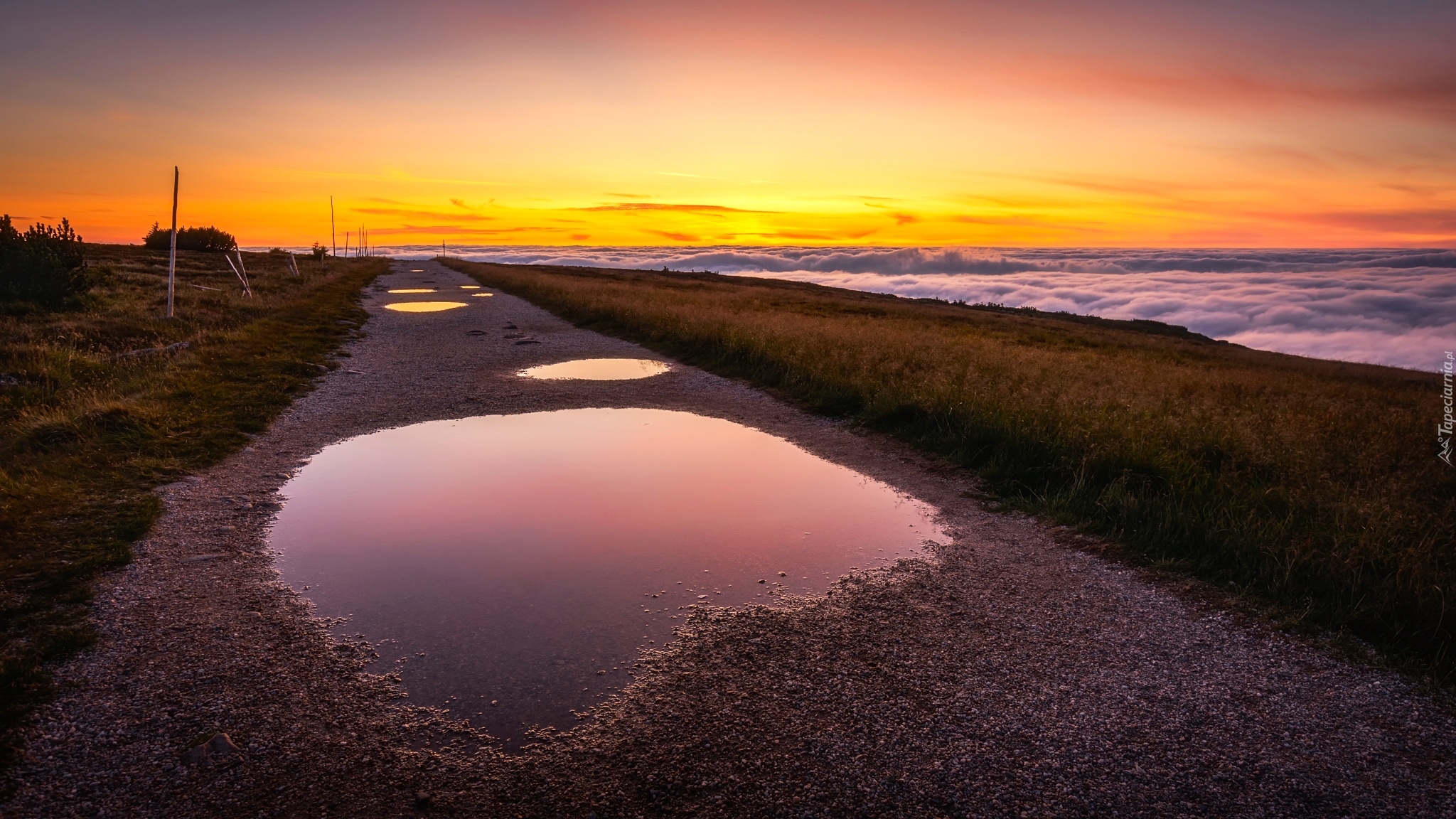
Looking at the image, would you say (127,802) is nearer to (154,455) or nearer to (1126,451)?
(154,455)

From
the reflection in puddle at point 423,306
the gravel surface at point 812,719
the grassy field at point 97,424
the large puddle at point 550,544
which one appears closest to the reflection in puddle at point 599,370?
the grassy field at point 97,424

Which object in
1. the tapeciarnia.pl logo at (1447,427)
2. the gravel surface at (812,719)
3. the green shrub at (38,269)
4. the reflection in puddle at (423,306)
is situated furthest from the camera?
the reflection in puddle at (423,306)

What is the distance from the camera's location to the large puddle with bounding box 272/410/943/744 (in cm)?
448

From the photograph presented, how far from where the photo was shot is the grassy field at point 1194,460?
5.41 meters

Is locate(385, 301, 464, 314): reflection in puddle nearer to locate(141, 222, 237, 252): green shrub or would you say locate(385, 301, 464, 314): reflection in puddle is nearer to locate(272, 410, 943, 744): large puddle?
locate(272, 410, 943, 744): large puddle

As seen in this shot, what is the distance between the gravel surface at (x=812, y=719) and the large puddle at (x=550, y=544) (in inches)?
10.6

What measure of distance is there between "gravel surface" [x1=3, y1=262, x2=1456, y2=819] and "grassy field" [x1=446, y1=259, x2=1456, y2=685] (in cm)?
80

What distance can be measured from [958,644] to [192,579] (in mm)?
5502

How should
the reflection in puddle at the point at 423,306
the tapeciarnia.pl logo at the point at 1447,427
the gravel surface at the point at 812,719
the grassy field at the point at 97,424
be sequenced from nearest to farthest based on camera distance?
the gravel surface at the point at 812,719 → the grassy field at the point at 97,424 → the tapeciarnia.pl logo at the point at 1447,427 → the reflection in puddle at the point at 423,306

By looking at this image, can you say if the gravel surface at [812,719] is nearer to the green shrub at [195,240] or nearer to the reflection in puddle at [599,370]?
the reflection in puddle at [599,370]

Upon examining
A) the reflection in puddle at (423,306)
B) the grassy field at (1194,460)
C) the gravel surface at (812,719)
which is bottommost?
the gravel surface at (812,719)

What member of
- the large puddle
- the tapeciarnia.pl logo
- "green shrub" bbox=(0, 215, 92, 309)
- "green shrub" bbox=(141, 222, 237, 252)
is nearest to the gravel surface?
the large puddle

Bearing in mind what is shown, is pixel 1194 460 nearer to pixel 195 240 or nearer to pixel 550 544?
pixel 550 544

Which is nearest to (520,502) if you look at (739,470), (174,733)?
(739,470)
